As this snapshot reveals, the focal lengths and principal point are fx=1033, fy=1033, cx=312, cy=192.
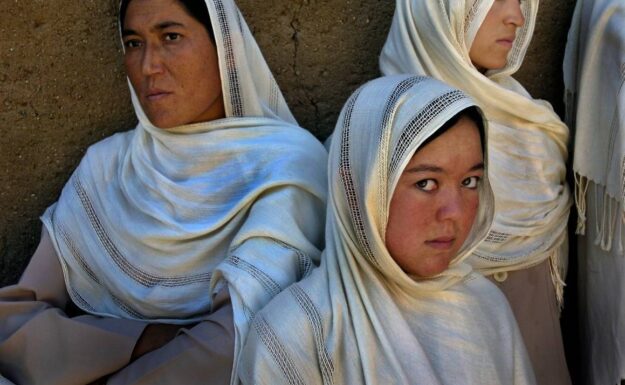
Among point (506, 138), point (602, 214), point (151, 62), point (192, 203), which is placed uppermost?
point (151, 62)

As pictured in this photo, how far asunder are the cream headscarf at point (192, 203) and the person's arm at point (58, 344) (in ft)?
0.58

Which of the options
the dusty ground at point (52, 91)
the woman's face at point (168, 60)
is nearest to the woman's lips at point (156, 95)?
the woman's face at point (168, 60)

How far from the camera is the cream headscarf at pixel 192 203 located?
3.04m

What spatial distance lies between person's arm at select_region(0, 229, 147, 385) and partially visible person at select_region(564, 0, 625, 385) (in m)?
1.56

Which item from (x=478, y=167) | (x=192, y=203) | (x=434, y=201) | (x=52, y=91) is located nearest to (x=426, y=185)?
(x=434, y=201)

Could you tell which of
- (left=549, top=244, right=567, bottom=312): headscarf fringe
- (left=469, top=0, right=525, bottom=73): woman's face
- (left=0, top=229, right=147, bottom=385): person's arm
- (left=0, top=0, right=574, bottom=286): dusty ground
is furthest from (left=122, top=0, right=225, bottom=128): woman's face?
(left=549, top=244, right=567, bottom=312): headscarf fringe

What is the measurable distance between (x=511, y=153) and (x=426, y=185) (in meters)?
0.99

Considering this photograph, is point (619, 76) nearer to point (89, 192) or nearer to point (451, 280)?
point (451, 280)

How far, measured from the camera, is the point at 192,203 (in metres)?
3.15

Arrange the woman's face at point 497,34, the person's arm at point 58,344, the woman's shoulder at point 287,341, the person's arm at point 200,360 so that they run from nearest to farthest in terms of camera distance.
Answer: the woman's shoulder at point 287,341 < the person's arm at point 200,360 < the person's arm at point 58,344 < the woman's face at point 497,34

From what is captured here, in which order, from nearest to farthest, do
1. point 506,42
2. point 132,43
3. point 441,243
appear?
1. point 441,243
2. point 132,43
3. point 506,42

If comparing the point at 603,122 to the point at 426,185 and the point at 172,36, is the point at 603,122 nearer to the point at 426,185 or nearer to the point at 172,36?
the point at 426,185

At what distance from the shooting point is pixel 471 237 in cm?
274

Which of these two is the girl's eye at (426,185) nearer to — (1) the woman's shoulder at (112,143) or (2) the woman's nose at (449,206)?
(2) the woman's nose at (449,206)
